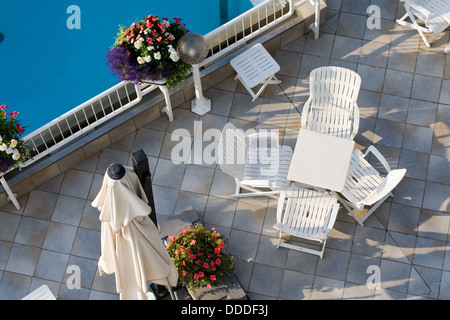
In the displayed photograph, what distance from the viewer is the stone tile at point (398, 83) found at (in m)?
9.28

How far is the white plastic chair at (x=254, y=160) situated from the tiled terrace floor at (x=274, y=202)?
0.44m

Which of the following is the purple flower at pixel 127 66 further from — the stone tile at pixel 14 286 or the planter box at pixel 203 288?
the stone tile at pixel 14 286

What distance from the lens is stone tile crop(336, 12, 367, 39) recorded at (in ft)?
31.8

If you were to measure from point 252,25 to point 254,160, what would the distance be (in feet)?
6.98

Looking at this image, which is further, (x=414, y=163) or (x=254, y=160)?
(x=414, y=163)

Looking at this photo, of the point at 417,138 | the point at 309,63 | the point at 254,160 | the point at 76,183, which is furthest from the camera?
the point at 309,63

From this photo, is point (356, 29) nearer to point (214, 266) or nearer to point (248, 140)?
point (248, 140)

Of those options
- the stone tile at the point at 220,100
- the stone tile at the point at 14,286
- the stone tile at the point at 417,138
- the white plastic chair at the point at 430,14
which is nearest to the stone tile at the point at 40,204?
the stone tile at the point at 14,286

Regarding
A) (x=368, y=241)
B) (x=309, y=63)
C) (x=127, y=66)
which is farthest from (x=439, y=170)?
(x=127, y=66)

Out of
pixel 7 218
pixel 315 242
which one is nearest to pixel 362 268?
pixel 315 242

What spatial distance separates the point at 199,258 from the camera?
7742 mm

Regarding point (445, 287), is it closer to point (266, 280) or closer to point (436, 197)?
point (436, 197)

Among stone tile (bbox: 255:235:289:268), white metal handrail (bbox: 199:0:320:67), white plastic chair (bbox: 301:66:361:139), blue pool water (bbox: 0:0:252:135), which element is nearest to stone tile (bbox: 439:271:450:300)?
stone tile (bbox: 255:235:289:268)

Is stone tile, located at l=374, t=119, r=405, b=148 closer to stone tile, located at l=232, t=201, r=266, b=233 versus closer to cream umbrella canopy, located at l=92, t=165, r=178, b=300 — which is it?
stone tile, located at l=232, t=201, r=266, b=233
